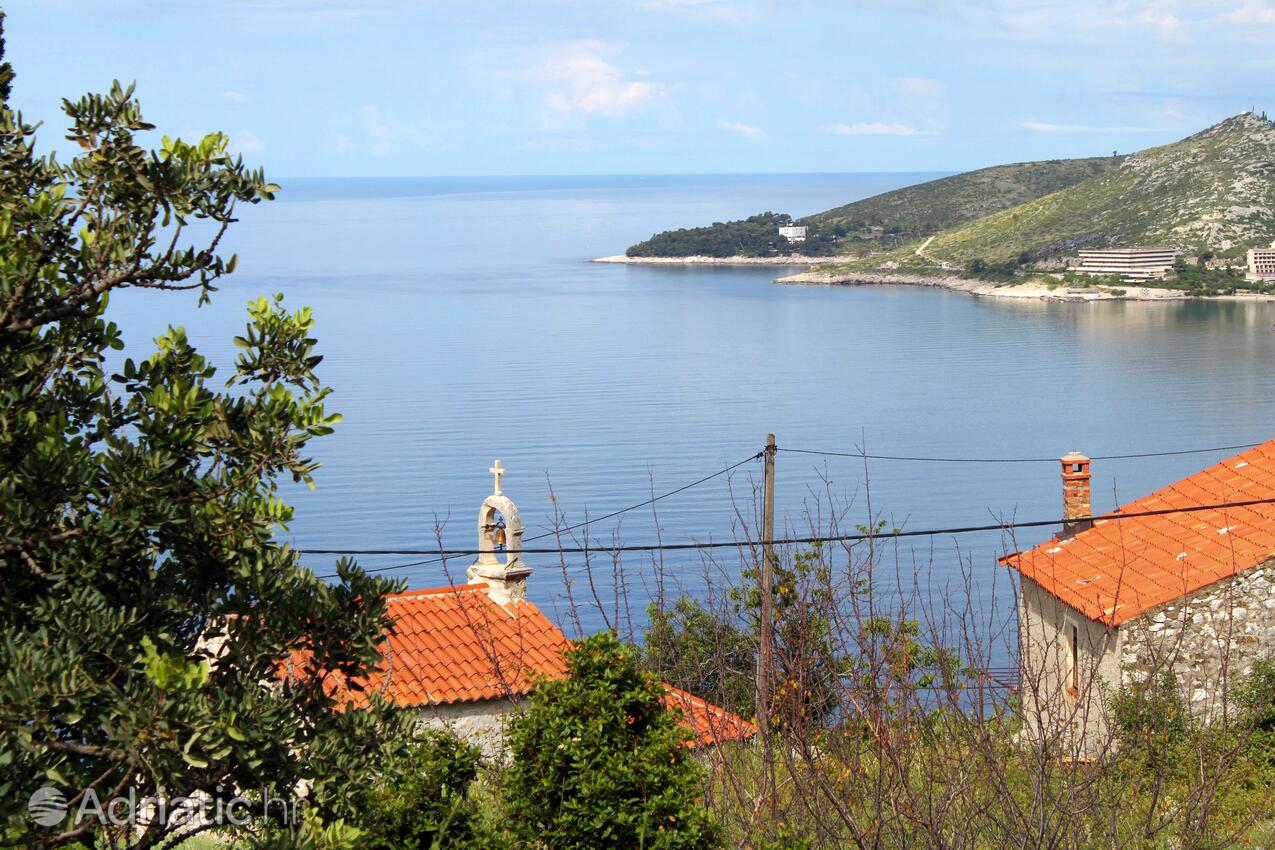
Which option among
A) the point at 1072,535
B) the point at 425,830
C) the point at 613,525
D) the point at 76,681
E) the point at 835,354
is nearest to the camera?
the point at 76,681

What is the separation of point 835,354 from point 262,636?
272 feet

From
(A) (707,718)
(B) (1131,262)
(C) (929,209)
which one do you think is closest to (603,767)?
(A) (707,718)

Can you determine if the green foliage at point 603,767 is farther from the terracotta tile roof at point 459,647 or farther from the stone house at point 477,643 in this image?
the terracotta tile roof at point 459,647

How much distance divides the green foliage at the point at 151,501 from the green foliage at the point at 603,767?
2.00 m

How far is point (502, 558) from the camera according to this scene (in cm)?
1588

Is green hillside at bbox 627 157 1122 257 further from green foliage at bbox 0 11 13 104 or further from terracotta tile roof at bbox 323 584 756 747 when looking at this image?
Result: green foliage at bbox 0 11 13 104

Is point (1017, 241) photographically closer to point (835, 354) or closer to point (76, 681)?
point (835, 354)

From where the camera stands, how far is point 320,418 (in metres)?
4.10

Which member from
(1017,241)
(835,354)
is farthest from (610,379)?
(1017,241)

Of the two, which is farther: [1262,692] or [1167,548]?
[1167,548]

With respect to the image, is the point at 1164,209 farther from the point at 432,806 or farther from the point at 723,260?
the point at 432,806

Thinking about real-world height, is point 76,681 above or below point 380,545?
above

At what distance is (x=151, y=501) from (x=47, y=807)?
875 mm

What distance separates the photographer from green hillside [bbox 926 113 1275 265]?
137m
